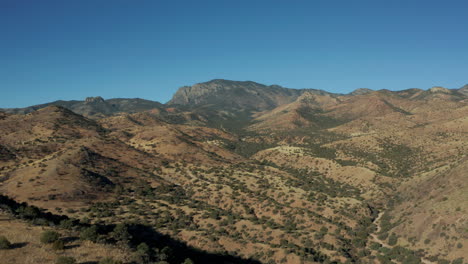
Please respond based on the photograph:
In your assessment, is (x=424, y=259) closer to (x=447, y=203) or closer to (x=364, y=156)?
(x=447, y=203)

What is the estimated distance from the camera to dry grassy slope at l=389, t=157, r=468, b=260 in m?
46.6

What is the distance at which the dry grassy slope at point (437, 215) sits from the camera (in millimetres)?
46562

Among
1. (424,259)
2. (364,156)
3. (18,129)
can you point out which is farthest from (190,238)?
(18,129)

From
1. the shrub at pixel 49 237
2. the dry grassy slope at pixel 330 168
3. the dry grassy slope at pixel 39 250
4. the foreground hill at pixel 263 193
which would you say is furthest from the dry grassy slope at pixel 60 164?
the dry grassy slope at pixel 330 168

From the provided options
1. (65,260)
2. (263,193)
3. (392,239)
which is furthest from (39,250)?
(263,193)

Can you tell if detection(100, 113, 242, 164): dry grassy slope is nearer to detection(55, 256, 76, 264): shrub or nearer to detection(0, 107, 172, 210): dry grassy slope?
detection(0, 107, 172, 210): dry grassy slope

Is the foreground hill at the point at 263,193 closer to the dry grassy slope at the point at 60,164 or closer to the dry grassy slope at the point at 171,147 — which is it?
the dry grassy slope at the point at 60,164

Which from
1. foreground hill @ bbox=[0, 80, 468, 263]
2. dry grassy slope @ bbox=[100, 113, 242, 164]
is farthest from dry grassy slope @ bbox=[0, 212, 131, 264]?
→ dry grassy slope @ bbox=[100, 113, 242, 164]

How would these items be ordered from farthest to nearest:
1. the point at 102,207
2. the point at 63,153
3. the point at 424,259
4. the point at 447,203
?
the point at 63,153
the point at 102,207
the point at 447,203
the point at 424,259

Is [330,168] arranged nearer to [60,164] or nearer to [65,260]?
[60,164]

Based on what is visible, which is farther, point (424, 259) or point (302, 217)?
point (302, 217)

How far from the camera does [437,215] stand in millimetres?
53781

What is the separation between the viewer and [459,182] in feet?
205

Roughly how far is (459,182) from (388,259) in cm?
2910
